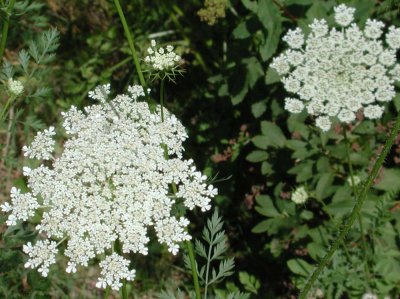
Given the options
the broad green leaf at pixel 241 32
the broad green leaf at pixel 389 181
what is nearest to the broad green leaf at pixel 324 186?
the broad green leaf at pixel 389 181

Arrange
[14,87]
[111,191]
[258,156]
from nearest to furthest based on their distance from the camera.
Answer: [111,191] < [14,87] < [258,156]

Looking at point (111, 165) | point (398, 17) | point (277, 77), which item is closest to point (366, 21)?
point (398, 17)

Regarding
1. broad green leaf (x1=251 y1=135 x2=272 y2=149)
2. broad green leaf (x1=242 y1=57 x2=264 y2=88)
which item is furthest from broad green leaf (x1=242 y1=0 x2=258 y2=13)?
broad green leaf (x1=251 y1=135 x2=272 y2=149)

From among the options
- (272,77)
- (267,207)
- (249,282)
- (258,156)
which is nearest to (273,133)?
(258,156)

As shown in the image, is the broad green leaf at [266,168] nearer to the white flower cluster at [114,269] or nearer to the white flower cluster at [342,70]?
the white flower cluster at [342,70]

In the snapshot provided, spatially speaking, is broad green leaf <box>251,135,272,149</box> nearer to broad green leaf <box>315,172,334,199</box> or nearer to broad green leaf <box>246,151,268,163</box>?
broad green leaf <box>246,151,268,163</box>

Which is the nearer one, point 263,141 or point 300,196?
point 300,196

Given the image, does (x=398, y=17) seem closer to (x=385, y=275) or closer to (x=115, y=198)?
(x=385, y=275)

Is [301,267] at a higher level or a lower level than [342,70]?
lower

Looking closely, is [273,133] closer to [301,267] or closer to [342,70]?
[342,70]
